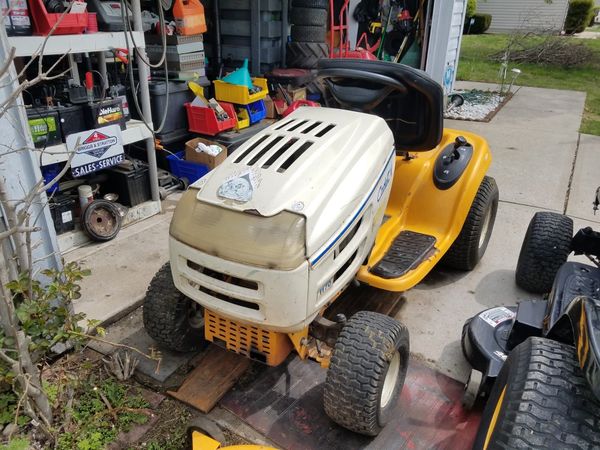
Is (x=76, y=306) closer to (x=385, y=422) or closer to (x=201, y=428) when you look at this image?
(x=201, y=428)

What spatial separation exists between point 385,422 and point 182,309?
3.51 feet

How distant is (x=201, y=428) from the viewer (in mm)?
1998

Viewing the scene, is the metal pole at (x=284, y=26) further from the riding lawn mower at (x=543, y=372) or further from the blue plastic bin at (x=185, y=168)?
the riding lawn mower at (x=543, y=372)

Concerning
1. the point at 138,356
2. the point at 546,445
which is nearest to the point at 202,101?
the point at 138,356

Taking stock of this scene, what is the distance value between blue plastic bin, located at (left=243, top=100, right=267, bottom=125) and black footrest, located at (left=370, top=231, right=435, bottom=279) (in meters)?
2.68

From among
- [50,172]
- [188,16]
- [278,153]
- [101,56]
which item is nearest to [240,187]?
[278,153]

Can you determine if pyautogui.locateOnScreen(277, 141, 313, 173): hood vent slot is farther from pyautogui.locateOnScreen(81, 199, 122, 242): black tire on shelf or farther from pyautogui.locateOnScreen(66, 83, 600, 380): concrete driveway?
pyautogui.locateOnScreen(81, 199, 122, 242): black tire on shelf

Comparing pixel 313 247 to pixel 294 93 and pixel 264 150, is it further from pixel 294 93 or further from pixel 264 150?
pixel 294 93

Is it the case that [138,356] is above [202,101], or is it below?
below

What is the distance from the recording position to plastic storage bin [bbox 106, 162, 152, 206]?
4.04 meters

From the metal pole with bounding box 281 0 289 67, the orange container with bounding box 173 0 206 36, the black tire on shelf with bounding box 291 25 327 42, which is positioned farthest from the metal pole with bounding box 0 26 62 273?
the metal pole with bounding box 281 0 289 67

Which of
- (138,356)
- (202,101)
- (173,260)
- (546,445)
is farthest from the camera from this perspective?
(202,101)

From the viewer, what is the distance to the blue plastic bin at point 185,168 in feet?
15.2

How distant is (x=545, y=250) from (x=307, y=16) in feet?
13.9
